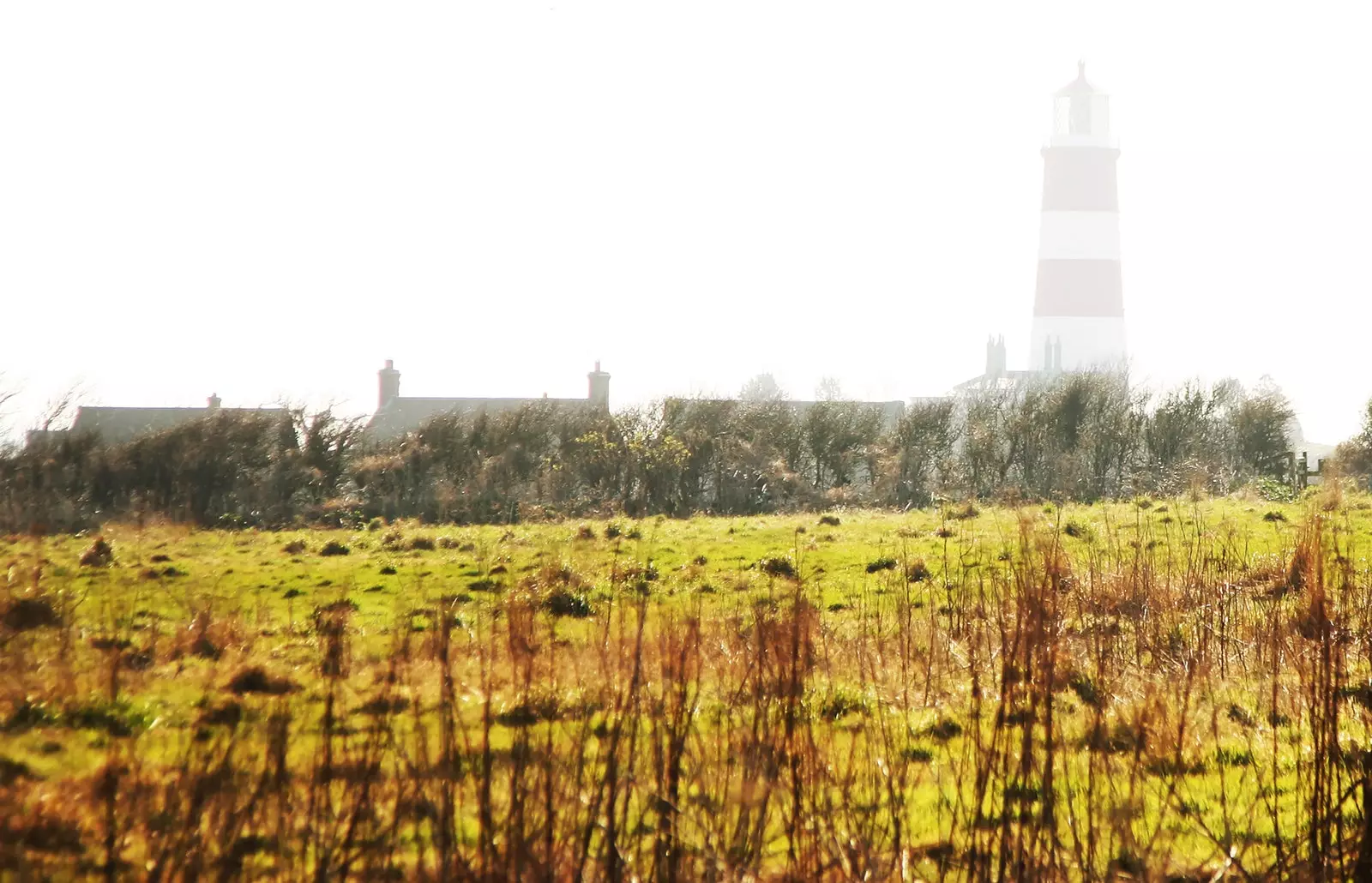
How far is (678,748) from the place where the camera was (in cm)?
371

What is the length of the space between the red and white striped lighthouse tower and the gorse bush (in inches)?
2140

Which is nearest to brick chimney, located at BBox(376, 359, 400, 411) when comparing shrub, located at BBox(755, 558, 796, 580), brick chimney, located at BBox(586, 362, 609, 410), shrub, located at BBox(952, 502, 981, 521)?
brick chimney, located at BBox(586, 362, 609, 410)

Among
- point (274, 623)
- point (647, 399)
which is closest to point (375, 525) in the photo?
point (647, 399)

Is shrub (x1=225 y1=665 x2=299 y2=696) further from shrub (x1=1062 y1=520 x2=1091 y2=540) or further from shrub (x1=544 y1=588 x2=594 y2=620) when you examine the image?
shrub (x1=1062 y1=520 x2=1091 y2=540)

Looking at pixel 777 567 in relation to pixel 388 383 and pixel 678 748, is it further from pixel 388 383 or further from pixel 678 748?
pixel 388 383

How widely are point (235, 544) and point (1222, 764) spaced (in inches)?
685

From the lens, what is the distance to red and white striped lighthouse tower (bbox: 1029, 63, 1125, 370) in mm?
87438

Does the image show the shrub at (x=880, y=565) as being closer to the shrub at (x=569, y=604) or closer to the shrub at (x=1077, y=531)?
the shrub at (x=1077, y=531)

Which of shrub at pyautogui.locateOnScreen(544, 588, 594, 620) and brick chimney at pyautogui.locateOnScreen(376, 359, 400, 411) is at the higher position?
brick chimney at pyautogui.locateOnScreen(376, 359, 400, 411)

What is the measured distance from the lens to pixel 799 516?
24.6 meters

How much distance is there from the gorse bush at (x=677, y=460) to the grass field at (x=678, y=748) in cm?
1375

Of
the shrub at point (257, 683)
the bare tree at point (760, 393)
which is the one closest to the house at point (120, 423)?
the bare tree at point (760, 393)

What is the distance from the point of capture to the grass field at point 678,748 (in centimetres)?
367

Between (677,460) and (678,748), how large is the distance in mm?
24284
